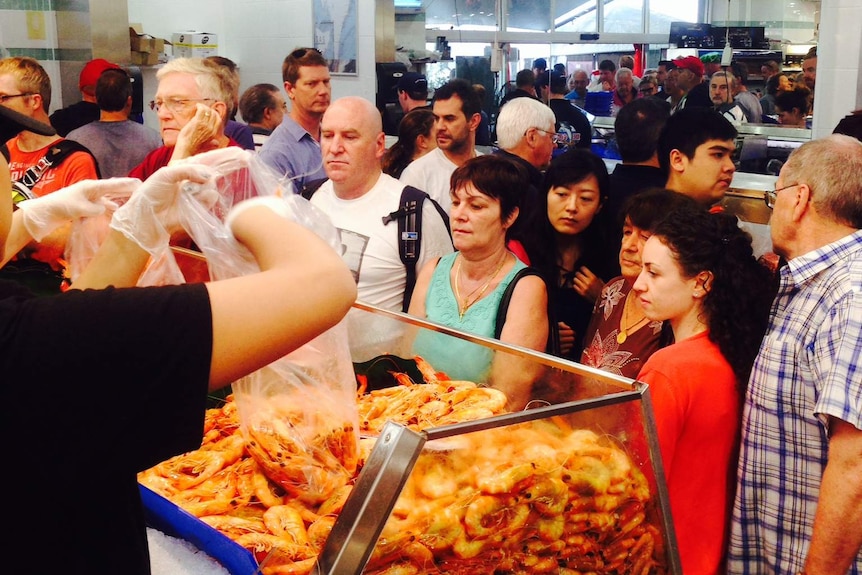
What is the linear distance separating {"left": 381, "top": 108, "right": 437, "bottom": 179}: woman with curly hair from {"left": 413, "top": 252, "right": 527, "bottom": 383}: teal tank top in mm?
2165

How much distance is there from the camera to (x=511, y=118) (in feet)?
15.2

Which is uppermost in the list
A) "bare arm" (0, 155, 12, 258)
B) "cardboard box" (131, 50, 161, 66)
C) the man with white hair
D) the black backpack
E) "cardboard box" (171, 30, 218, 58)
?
"cardboard box" (171, 30, 218, 58)

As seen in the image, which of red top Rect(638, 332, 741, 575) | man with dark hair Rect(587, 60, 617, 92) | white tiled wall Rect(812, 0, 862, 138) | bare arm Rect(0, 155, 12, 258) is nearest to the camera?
bare arm Rect(0, 155, 12, 258)

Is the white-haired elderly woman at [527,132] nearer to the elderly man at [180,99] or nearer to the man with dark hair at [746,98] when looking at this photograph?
the elderly man at [180,99]

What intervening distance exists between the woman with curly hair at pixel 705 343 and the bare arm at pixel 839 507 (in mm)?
274

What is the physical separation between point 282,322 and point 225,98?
2983 mm

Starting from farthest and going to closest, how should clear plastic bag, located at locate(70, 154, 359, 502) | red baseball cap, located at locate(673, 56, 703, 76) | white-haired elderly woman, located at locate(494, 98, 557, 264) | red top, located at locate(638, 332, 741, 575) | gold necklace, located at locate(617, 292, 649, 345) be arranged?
1. red baseball cap, located at locate(673, 56, 703, 76)
2. white-haired elderly woman, located at locate(494, 98, 557, 264)
3. gold necklace, located at locate(617, 292, 649, 345)
4. red top, located at locate(638, 332, 741, 575)
5. clear plastic bag, located at locate(70, 154, 359, 502)

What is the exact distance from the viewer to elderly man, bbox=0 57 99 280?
13.6 ft

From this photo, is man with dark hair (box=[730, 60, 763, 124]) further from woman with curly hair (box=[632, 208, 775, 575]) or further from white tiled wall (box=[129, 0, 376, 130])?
woman with curly hair (box=[632, 208, 775, 575])

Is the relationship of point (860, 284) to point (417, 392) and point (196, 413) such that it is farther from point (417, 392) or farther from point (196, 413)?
point (196, 413)

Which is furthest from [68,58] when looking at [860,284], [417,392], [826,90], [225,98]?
[860,284]

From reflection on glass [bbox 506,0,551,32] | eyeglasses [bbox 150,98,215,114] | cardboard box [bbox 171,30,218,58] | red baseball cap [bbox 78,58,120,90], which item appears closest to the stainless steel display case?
eyeglasses [bbox 150,98,215,114]

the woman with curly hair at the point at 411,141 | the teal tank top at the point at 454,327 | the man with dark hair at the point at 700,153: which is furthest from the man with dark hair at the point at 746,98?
the teal tank top at the point at 454,327

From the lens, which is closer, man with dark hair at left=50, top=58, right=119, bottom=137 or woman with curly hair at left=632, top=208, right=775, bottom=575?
woman with curly hair at left=632, top=208, right=775, bottom=575
